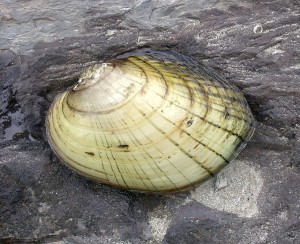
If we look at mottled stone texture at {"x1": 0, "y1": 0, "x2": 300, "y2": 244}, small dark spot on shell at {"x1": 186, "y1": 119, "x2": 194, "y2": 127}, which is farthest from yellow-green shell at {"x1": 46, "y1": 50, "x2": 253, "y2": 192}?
mottled stone texture at {"x1": 0, "y1": 0, "x2": 300, "y2": 244}

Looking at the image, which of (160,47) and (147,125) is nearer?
(147,125)

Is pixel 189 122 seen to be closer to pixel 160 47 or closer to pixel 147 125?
pixel 147 125

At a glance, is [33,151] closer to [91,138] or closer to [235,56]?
[91,138]

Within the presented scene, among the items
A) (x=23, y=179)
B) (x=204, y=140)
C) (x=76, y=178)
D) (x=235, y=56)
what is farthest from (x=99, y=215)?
(x=235, y=56)

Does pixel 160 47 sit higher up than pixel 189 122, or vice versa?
pixel 160 47

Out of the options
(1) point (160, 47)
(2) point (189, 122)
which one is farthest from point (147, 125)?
(1) point (160, 47)

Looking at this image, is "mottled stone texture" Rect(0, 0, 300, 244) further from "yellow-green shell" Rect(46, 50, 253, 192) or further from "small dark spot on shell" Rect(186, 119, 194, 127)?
"small dark spot on shell" Rect(186, 119, 194, 127)
